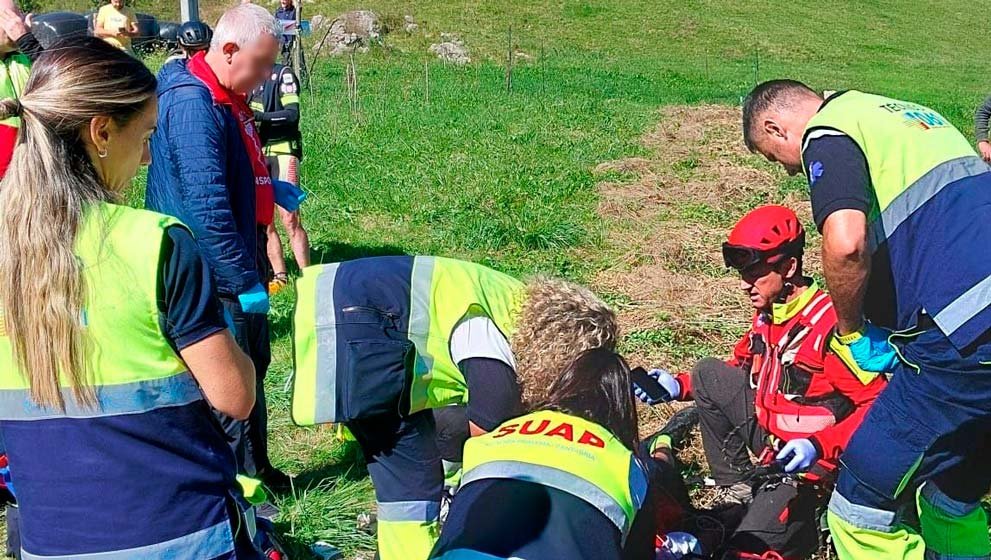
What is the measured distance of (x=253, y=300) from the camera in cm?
365

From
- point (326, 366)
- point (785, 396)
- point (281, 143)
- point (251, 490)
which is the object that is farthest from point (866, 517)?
point (281, 143)

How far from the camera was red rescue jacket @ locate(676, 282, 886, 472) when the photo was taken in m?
3.54

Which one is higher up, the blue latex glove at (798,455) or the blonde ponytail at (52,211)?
the blonde ponytail at (52,211)

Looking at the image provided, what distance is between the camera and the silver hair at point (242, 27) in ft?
11.6

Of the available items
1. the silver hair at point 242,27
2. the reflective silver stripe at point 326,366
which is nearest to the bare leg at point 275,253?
the silver hair at point 242,27

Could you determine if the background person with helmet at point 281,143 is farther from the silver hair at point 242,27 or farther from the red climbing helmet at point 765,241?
the red climbing helmet at point 765,241

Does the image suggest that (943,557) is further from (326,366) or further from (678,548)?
(326,366)

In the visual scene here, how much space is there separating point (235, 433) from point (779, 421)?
2178mm

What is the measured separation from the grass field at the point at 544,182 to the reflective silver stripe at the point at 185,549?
1.76 m

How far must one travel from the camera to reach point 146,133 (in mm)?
2059

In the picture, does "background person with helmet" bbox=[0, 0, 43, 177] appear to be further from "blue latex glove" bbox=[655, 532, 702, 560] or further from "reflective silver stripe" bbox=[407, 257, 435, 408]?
"blue latex glove" bbox=[655, 532, 702, 560]

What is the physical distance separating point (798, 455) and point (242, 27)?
2572 millimetres

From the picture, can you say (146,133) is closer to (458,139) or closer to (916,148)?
(916,148)

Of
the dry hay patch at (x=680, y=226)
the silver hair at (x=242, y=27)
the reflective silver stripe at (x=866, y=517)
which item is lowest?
the dry hay patch at (x=680, y=226)
